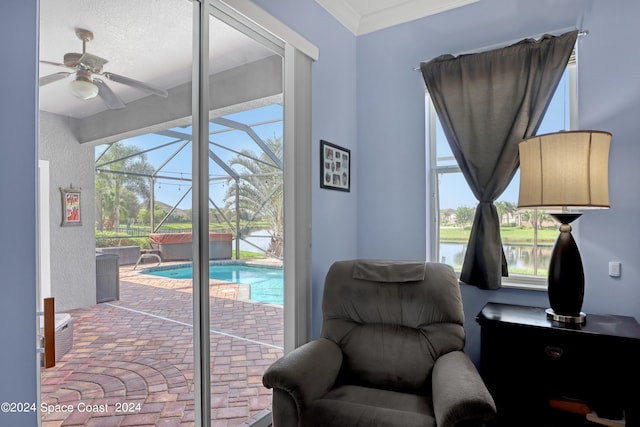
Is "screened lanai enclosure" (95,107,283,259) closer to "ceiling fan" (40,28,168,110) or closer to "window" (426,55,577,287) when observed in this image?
"ceiling fan" (40,28,168,110)

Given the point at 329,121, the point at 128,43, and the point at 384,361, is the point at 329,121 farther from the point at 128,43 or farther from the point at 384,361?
the point at 384,361

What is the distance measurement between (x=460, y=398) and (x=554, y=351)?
32.7 inches

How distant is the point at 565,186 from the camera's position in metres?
1.86

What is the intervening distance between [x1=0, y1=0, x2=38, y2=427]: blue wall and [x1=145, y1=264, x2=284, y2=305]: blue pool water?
1.97 ft

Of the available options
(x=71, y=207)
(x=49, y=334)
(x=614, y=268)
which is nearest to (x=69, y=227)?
(x=71, y=207)

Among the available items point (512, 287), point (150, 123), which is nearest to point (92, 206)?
point (150, 123)

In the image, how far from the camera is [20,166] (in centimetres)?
116

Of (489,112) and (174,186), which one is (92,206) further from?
(489,112)

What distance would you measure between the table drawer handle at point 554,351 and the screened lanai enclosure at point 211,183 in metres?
1.59

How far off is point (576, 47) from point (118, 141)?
2708 millimetres

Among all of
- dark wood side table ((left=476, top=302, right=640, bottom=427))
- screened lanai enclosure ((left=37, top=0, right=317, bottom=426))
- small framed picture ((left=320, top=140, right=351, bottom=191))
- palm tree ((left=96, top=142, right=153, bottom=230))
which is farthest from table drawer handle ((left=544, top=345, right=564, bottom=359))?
palm tree ((left=96, top=142, right=153, bottom=230))

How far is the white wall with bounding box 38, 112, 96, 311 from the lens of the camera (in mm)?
1304

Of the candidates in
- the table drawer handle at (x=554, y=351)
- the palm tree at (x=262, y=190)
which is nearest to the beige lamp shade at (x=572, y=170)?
the table drawer handle at (x=554, y=351)

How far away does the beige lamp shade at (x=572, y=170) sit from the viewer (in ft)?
6.05
